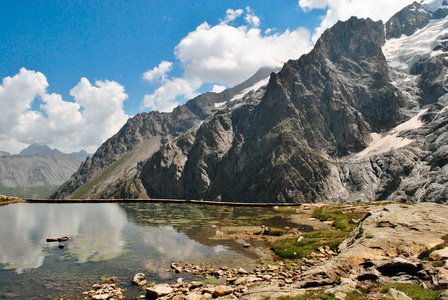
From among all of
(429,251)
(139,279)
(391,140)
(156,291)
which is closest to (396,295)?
(429,251)

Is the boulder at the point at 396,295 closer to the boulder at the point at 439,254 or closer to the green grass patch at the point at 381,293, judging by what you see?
the green grass patch at the point at 381,293

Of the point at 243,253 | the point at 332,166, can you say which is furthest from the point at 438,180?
the point at 243,253

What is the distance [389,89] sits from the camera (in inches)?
7633

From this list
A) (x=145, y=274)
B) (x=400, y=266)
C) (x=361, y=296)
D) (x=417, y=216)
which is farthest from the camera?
(x=417, y=216)

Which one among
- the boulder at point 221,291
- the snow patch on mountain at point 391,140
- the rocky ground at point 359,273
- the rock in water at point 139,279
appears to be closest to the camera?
the rocky ground at point 359,273

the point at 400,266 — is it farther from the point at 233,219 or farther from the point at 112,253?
the point at 233,219

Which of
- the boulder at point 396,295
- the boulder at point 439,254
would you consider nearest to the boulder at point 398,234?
the boulder at point 439,254

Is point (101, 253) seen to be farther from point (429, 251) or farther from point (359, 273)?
point (429, 251)

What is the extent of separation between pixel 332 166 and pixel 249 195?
5392cm

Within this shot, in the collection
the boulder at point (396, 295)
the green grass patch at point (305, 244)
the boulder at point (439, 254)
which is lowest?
the green grass patch at point (305, 244)

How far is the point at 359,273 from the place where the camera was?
14320 mm

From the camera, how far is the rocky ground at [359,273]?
11883 millimetres

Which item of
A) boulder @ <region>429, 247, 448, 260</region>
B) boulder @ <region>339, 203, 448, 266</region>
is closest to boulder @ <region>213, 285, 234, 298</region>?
boulder @ <region>339, 203, 448, 266</region>

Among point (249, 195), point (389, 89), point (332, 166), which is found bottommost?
point (249, 195)
